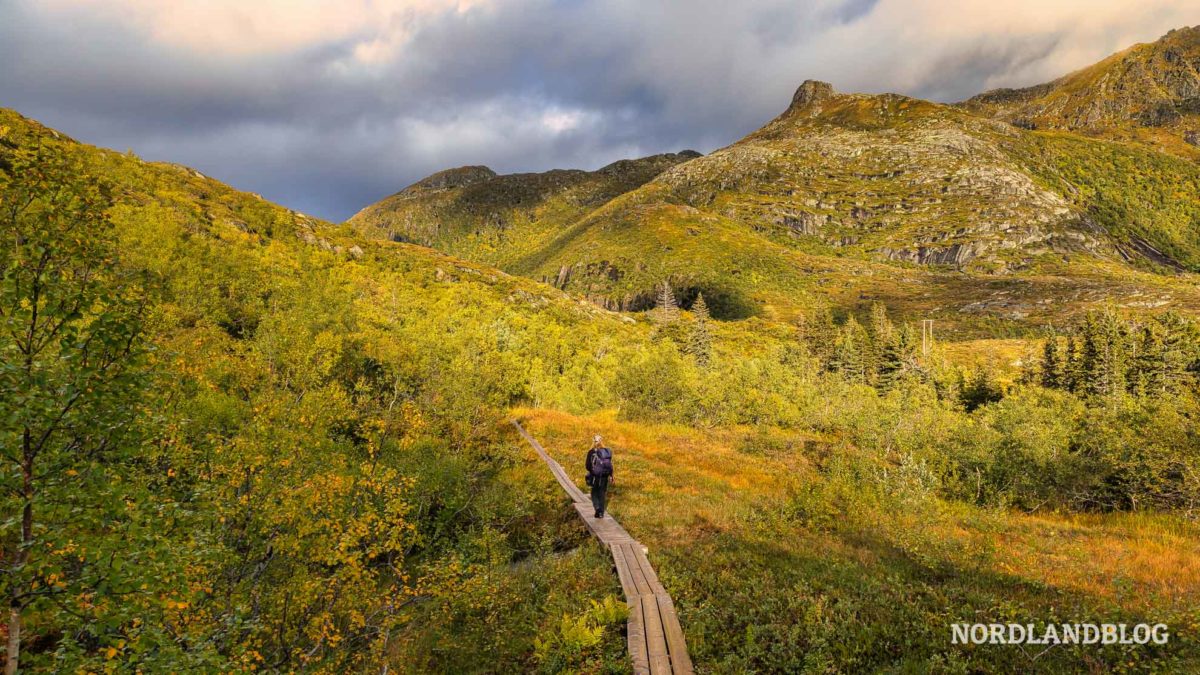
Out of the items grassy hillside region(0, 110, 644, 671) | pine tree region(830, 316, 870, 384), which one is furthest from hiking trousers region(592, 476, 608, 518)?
pine tree region(830, 316, 870, 384)

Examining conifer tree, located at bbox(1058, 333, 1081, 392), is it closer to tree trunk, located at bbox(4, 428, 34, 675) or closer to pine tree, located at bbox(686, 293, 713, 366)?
pine tree, located at bbox(686, 293, 713, 366)

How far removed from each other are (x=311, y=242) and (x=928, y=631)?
103422mm

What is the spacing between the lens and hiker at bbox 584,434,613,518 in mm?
15031

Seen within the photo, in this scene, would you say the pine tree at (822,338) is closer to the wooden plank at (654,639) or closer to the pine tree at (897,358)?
the pine tree at (897,358)

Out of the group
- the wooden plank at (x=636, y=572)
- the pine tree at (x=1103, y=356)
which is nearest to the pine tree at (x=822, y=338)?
the pine tree at (x=1103, y=356)

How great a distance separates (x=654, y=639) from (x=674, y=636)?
36cm

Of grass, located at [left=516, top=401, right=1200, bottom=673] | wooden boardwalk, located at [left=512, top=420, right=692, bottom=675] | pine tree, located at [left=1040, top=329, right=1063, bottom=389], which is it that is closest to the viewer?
grass, located at [left=516, top=401, right=1200, bottom=673]

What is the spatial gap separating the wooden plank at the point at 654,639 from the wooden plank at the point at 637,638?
0.07 m

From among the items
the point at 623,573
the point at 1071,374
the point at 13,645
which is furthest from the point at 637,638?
the point at 1071,374

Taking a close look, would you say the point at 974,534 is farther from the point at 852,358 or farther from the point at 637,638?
the point at 852,358

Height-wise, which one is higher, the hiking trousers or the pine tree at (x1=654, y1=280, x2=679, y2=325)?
the pine tree at (x1=654, y1=280, x2=679, y2=325)

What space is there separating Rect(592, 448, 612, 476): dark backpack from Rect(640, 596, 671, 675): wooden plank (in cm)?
535

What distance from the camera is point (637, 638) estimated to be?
8.49 m

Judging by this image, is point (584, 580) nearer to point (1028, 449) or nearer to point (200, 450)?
point (200, 450)
